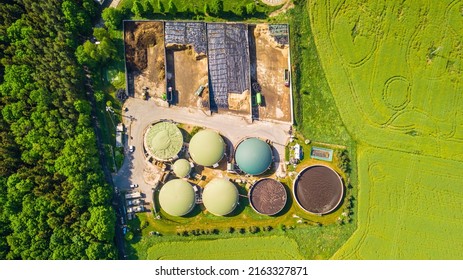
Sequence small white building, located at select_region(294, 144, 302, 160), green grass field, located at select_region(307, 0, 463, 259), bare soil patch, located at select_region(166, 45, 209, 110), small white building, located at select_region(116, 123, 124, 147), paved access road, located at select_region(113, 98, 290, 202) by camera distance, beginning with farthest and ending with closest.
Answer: bare soil patch, located at select_region(166, 45, 209, 110), green grass field, located at select_region(307, 0, 463, 259), small white building, located at select_region(294, 144, 302, 160), paved access road, located at select_region(113, 98, 290, 202), small white building, located at select_region(116, 123, 124, 147)

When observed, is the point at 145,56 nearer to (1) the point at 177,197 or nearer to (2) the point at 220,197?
(1) the point at 177,197

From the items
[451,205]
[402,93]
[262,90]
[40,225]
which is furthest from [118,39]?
[451,205]

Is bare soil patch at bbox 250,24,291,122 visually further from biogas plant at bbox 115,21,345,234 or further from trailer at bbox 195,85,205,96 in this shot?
trailer at bbox 195,85,205,96

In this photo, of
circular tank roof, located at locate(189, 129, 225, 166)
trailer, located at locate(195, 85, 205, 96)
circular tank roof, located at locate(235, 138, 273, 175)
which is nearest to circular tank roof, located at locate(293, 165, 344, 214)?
circular tank roof, located at locate(235, 138, 273, 175)

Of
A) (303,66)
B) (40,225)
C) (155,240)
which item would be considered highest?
(303,66)

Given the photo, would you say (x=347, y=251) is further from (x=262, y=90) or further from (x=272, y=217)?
(x=262, y=90)
